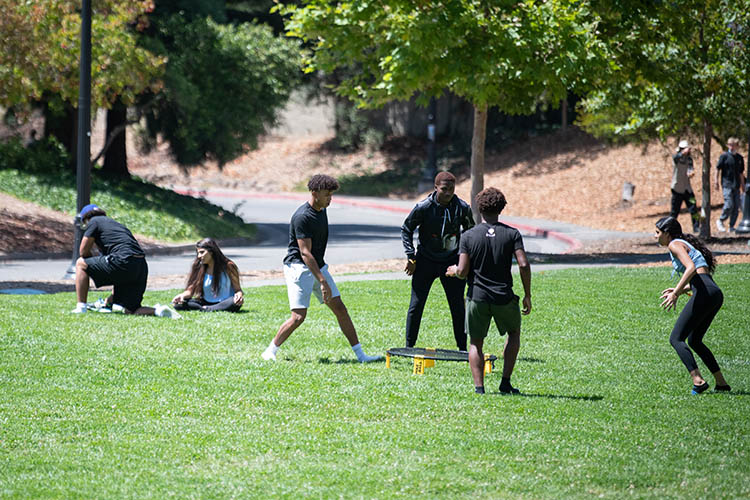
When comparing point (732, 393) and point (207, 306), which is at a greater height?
point (207, 306)

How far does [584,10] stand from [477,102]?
2.51 m

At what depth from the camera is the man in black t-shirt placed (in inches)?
334

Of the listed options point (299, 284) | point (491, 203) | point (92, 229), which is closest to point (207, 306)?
point (92, 229)

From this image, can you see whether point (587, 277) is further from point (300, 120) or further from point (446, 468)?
point (300, 120)

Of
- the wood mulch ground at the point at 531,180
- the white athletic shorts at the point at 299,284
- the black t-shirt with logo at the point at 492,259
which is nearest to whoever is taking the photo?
the black t-shirt with logo at the point at 492,259

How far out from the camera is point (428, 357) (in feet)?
27.7

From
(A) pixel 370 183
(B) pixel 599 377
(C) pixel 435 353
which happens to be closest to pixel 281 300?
(C) pixel 435 353

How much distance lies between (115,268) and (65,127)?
63.1 feet

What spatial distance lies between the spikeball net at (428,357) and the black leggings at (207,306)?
351 centimetres

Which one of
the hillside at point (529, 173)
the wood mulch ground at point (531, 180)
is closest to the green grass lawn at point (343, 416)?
the wood mulch ground at point (531, 180)

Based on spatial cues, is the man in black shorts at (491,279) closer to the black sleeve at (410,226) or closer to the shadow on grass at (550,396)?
the shadow on grass at (550,396)

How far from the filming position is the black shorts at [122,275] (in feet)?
36.7

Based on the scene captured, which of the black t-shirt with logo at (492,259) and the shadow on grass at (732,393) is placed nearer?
the black t-shirt with logo at (492,259)

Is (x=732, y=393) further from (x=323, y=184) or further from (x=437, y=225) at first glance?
(x=323, y=184)
